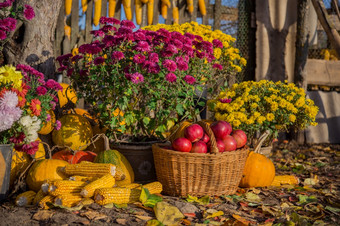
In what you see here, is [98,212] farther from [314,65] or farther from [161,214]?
[314,65]

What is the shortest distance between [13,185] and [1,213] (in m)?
0.58

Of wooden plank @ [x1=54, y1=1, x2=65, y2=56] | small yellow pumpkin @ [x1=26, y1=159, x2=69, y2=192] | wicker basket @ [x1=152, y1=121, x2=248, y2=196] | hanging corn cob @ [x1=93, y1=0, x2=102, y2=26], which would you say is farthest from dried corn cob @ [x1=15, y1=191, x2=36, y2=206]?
hanging corn cob @ [x1=93, y1=0, x2=102, y2=26]

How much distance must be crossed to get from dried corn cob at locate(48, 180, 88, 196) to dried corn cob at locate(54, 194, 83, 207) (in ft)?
0.10

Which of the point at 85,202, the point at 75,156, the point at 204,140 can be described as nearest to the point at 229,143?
the point at 204,140

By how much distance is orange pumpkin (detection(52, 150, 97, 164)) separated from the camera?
10.9 feet

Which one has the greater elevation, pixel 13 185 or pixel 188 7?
pixel 188 7

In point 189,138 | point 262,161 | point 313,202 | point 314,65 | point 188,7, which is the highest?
point 188,7

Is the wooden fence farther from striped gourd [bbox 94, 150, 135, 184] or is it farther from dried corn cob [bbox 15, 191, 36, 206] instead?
dried corn cob [bbox 15, 191, 36, 206]

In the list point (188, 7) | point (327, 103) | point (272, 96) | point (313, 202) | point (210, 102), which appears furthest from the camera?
point (327, 103)

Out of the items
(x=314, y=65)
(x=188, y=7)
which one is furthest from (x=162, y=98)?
(x=314, y=65)

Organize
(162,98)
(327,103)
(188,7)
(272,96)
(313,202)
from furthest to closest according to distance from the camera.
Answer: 1. (327,103)
2. (188,7)
3. (272,96)
4. (162,98)
5. (313,202)

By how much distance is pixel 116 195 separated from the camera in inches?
A: 104

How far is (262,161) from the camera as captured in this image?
11.1ft

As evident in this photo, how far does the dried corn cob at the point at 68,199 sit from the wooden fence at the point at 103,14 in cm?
338
